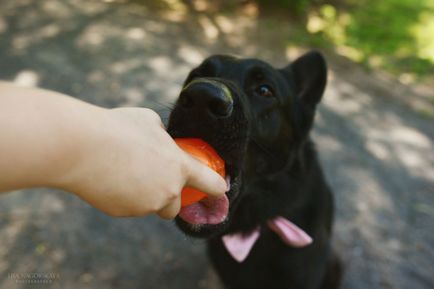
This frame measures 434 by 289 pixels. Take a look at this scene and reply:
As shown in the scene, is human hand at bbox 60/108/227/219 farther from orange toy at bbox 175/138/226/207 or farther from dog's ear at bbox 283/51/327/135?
dog's ear at bbox 283/51/327/135

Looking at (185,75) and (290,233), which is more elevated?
(290,233)

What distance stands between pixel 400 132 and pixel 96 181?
15.0 feet

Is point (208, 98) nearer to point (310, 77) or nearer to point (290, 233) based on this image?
point (290, 233)

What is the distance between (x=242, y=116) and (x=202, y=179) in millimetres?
740

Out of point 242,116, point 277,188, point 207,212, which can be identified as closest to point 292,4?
point 277,188

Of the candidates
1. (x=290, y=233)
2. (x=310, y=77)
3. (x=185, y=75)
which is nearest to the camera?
(x=290, y=233)

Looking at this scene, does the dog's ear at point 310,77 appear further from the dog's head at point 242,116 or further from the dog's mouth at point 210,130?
the dog's mouth at point 210,130

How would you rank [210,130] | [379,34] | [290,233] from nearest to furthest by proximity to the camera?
[210,130], [290,233], [379,34]

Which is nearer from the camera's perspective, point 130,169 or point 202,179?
point 130,169

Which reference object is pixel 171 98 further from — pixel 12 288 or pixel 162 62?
pixel 12 288

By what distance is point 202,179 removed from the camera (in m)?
0.94

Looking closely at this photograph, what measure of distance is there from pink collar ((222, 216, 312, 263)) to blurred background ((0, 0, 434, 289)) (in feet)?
2.54

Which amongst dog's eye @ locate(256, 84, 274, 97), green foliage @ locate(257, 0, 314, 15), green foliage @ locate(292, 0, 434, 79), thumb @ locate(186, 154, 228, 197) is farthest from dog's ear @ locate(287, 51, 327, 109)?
green foliage @ locate(257, 0, 314, 15)

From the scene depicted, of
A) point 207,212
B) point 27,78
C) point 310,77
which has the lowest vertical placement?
point 27,78
